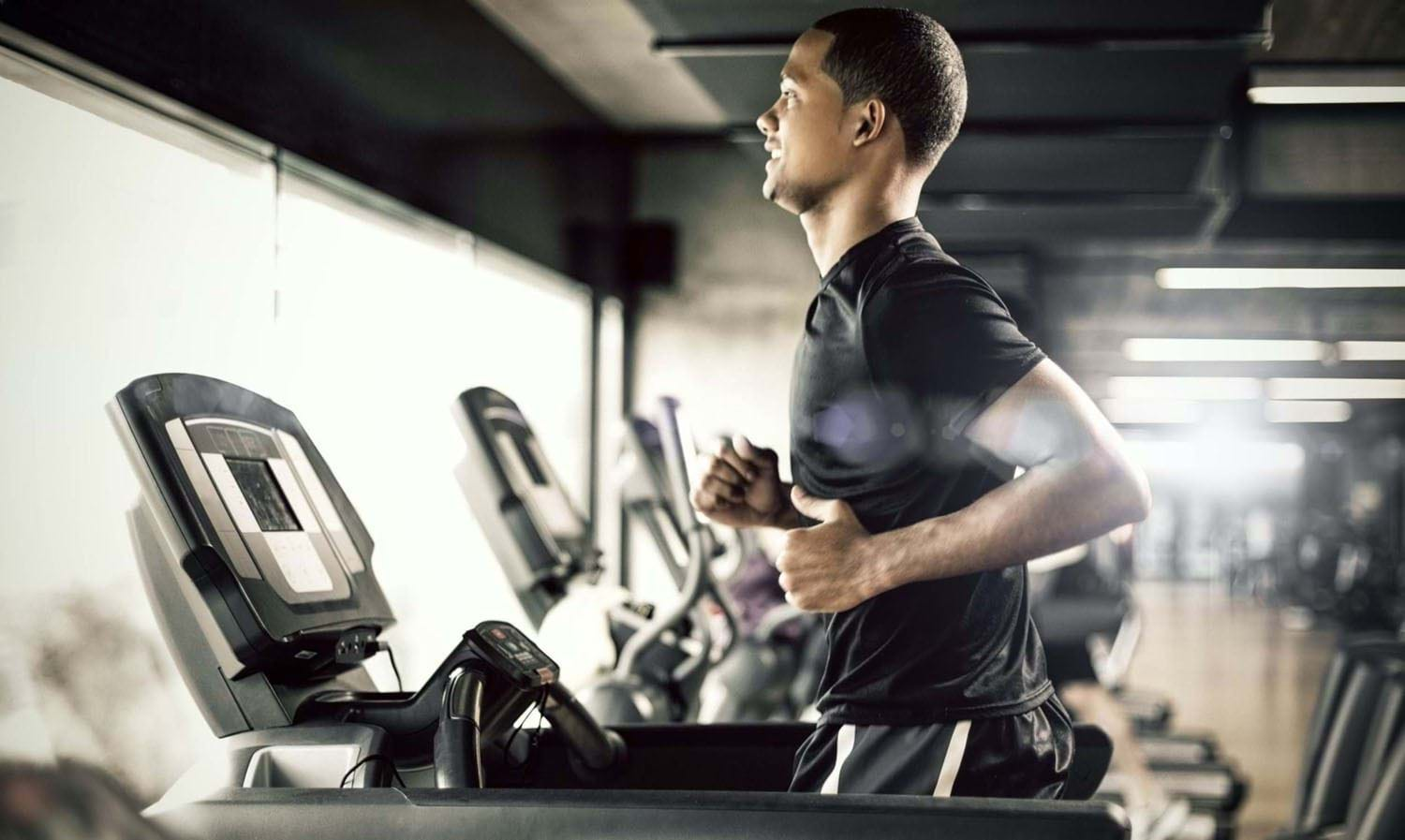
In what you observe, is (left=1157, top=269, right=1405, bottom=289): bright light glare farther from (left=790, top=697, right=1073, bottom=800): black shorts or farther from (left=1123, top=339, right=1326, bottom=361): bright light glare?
(left=790, top=697, right=1073, bottom=800): black shorts

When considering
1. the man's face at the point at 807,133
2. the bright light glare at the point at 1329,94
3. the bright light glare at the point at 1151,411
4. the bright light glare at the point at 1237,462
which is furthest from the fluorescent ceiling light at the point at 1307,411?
the man's face at the point at 807,133

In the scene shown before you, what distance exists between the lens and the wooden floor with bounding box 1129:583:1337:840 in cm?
603

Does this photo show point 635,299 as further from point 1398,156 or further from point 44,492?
point 44,492

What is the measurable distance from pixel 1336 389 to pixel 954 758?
1425 cm

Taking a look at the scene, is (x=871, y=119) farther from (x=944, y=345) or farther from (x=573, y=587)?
(x=573, y=587)

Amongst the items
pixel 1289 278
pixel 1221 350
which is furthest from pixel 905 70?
pixel 1221 350

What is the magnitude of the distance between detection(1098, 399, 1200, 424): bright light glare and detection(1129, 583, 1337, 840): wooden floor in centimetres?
221

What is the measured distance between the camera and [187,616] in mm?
1471

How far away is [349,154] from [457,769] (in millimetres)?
2191

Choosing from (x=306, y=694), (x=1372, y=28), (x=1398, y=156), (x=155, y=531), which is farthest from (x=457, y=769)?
(x=1398, y=156)

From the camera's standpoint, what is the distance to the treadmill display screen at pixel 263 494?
1.55 m

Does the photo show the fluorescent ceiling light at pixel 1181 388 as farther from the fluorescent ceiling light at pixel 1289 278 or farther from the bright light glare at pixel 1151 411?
the fluorescent ceiling light at pixel 1289 278

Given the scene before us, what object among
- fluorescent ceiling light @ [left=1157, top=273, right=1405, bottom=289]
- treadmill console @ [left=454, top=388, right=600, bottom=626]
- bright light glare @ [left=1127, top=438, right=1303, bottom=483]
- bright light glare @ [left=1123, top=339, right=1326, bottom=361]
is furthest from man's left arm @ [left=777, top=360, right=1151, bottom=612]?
bright light glare @ [left=1127, top=438, right=1303, bottom=483]

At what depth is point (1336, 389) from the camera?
14172 millimetres
